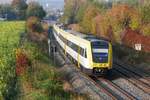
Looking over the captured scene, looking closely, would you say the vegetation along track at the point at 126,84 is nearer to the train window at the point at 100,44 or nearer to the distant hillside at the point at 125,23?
the train window at the point at 100,44

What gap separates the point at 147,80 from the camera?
31844 millimetres

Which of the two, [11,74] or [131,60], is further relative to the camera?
[131,60]

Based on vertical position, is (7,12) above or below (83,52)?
below

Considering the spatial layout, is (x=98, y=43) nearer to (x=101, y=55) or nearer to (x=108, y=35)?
(x=101, y=55)

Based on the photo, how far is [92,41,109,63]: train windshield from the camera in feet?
103

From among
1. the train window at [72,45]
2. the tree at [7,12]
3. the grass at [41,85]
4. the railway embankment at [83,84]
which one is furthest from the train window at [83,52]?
the tree at [7,12]

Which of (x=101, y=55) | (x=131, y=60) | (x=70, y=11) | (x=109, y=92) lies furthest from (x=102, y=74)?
(x=70, y=11)

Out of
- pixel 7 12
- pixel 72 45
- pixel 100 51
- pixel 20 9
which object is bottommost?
pixel 7 12

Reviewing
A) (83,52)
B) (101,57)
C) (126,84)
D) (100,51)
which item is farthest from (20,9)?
(126,84)

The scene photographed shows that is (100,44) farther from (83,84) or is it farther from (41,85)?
(41,85)

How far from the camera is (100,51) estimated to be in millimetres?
31578

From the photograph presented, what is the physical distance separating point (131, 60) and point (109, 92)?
54.0ft

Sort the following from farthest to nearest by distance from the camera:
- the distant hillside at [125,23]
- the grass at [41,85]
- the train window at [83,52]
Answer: the distant hillside at [125,23], the train window at [83,52], the grass at [41,85]

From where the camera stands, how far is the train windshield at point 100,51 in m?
31.4
